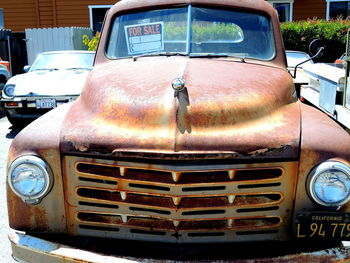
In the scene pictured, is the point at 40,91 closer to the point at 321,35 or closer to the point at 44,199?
the point at 44,199

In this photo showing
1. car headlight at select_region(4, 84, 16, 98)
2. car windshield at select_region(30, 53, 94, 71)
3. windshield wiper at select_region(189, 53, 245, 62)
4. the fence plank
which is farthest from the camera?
the fence plank

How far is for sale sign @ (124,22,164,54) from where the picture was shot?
140 inches

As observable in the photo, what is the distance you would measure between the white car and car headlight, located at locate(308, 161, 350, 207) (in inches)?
212

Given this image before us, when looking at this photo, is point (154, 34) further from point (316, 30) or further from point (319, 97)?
point (316, 30)

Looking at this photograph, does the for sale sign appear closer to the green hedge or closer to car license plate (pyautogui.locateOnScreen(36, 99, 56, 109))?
car license plate (pyautogui.locateOnScreen(36, 99, 56, 109))

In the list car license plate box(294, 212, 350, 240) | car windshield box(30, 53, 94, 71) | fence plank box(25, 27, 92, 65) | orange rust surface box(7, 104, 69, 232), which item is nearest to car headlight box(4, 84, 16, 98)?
car windshield box(30, 53, 94, 71)

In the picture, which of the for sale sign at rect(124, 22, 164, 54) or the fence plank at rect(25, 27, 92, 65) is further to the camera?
the fence plank at rect(25, 27, 92, 65)

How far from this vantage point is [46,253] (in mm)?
2301

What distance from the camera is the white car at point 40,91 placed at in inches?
300

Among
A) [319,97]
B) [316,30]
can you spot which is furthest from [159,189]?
[316,30]

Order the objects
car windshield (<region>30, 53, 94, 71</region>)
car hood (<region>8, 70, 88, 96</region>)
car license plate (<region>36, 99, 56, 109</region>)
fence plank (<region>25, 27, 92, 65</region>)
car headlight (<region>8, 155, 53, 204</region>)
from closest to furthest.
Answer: car headlight (<region>8, 155, 53, 204</region>) → car license plate (<region>36, 99, 56, 109</region>) → car hood (<region>8, 70, 88, 96</region>) → car windshield (<region>30, 53, 94, 71</region>) → fence plank (<region>25, 27, 92, 65</region>)

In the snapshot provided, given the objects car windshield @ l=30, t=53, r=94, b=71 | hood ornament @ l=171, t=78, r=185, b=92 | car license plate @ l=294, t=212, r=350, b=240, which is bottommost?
car license plate @ l=294, t=212, r=350, b=240

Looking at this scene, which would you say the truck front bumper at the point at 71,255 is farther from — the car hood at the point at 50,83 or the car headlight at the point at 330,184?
the car hood at the point at 50,83

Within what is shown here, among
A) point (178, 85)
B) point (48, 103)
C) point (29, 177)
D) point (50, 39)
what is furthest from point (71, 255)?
point (50, 39)
